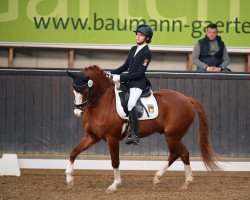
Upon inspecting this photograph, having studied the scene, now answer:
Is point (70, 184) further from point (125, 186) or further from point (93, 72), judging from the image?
point (93, 72)

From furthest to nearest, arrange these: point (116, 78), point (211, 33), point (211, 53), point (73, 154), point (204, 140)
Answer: point (211, 53) → point (211, 33) → point (204, 140) → point (73, 154) → point (116, 78)

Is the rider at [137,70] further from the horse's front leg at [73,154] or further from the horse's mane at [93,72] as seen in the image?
the horse's front leg at [73,154]

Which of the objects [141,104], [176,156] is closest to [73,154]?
[141,104]

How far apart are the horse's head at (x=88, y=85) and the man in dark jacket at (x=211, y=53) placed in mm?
3378

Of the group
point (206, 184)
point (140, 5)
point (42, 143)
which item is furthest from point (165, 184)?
point (140, 5)

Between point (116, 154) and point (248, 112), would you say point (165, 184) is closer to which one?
point (116, 154)

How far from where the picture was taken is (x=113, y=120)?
1186cm

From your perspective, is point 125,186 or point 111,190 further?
point 125,186

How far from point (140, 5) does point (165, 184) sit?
13.4ft

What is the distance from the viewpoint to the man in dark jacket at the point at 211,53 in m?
15.0

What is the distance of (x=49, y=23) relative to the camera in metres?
15.6

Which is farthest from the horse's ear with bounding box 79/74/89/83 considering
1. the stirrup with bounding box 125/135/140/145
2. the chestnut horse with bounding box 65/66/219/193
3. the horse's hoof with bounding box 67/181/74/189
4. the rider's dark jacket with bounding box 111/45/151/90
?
the horse's hoof with bounding box 67/181/74/189

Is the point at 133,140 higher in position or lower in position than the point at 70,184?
higher

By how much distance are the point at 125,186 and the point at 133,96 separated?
49.6 inches
